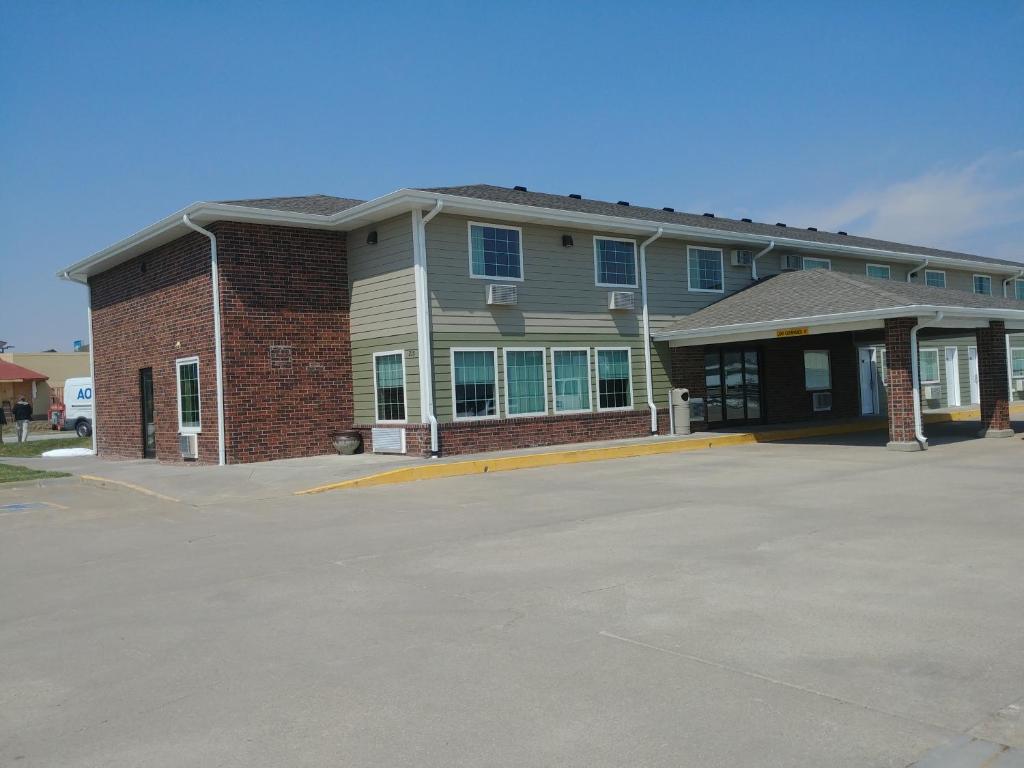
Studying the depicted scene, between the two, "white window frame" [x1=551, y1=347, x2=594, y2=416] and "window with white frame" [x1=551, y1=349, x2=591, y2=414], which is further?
"window with white frame" [x1=551, y1=349, x2=591, y2=414]

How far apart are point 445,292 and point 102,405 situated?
11817 millimetres

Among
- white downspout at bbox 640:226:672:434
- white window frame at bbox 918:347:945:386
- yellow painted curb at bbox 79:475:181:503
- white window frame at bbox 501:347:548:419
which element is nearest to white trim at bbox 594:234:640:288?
white downspout at bbox 640:226:672:434

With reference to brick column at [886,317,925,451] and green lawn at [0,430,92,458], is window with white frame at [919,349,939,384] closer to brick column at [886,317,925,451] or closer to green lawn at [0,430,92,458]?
brick column at [886,317,925,451]

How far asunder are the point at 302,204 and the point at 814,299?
11317 mm

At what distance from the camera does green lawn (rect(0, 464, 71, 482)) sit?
54.6 feet

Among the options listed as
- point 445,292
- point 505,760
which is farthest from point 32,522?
point 505,760

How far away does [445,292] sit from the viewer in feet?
55.6

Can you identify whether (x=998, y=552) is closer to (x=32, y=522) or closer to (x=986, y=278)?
(x=32, y=522)

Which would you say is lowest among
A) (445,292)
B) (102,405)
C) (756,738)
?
(756,738)

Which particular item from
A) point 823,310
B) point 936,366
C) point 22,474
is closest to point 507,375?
point 823,310

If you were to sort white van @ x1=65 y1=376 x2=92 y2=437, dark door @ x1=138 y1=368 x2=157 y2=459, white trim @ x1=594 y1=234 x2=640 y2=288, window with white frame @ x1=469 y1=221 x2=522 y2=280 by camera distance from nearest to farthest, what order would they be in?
window with white frame @ x1=469 y1=221 x2=522 y2=280, white trim @ x1=594 y1=234 x2=640 y2=288, dark door @ x1=138 y1=368 x2=157 y2=459, white van @ x1=65 y1=376 x2=92 y2=437

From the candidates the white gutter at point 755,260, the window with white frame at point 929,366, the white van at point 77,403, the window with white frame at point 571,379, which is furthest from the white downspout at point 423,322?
the white van at point 77,403

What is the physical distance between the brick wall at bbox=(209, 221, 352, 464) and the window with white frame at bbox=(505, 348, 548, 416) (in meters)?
3.47

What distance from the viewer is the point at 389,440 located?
1739 centimetres
